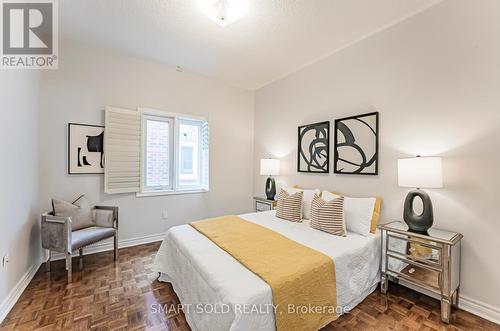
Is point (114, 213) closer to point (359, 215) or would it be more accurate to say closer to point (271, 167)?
point (271, 167)

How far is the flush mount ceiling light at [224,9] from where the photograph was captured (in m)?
2.08

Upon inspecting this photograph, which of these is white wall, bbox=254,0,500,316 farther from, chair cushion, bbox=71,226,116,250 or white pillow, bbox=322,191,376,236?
chair cushion, bbox=71,226,116,250

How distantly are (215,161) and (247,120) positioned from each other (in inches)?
43.9

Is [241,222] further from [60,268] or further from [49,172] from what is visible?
[49,172]

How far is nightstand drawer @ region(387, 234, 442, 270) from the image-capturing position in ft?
6.06

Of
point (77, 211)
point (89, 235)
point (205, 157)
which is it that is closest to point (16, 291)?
point (89, 235)

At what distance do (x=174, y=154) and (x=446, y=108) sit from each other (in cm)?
358

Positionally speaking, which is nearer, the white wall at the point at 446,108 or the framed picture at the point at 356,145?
the white wall at the point at 446,108

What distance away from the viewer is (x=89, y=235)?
99.9 inches

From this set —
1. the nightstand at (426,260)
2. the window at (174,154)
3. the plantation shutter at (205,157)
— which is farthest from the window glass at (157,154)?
the nightstand at (426,260)

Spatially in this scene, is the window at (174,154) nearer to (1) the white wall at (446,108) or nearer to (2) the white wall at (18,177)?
(2) the white wall at (18,177)

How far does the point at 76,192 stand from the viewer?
9.55 feet

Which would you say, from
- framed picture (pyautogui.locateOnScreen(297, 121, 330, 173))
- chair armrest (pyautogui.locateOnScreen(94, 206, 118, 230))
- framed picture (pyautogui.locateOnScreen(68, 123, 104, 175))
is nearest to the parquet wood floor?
chair armrest (pyautogui.locateOnScreen(94, 206, 118, 230))

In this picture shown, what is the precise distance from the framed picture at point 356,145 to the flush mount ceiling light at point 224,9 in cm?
178
